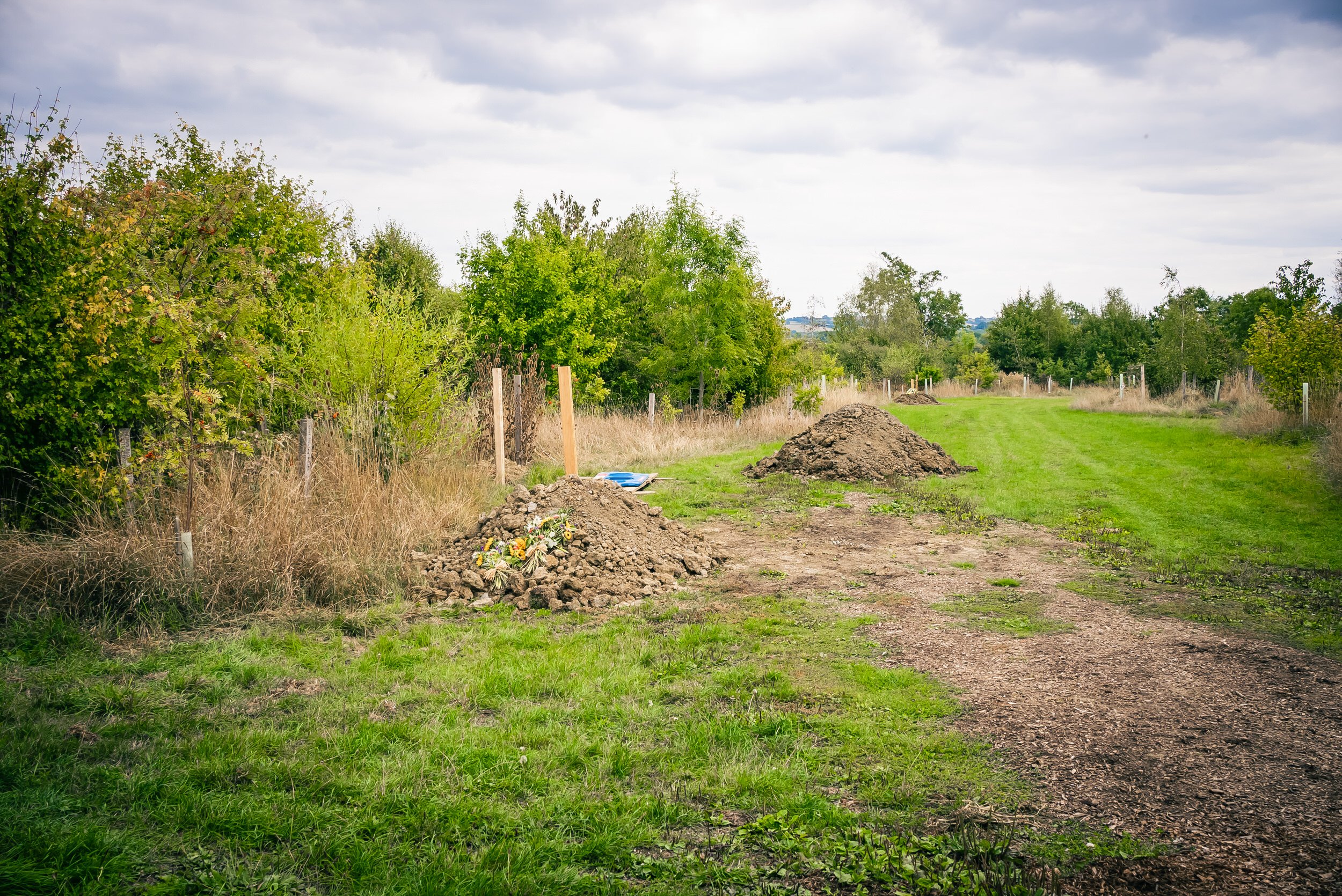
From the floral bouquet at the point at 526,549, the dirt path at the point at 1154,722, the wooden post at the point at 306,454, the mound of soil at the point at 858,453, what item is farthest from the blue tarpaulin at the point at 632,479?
the wooden post at the point at 306,454

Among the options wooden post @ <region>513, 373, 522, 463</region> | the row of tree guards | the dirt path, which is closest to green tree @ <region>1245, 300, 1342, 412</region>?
the row of tree guards

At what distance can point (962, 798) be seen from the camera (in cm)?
356

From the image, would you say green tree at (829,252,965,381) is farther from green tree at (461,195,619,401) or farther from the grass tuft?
Result: the grass tuft

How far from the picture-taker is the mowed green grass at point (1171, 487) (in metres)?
8.95

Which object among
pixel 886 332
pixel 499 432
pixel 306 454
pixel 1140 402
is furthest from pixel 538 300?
pixel 886 332

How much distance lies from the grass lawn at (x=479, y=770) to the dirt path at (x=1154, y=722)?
24cm

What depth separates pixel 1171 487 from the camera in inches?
494

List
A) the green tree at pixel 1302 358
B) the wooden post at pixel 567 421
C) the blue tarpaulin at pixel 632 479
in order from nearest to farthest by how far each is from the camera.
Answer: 1. the wooden post at pixel 567 421
2. the blue tarpaulin at pixel 632 479
3. the green tree at pixel 1302 358

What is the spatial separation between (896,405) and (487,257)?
21741mm

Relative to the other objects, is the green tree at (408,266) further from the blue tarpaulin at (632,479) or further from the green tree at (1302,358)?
the green tree at (1302,358)

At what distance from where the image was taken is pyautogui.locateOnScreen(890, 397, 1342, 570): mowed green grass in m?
8.95

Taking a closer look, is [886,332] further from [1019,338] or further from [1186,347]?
[1186,347]

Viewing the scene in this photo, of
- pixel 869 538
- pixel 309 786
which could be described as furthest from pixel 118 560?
pixel 869 538

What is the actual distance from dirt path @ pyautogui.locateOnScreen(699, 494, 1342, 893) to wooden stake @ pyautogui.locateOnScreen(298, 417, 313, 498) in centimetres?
425
